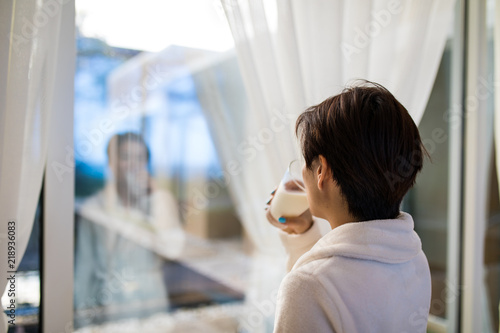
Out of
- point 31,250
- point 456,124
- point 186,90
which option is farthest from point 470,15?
point 31,250

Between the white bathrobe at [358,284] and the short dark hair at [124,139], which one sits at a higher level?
the short dark hair at [124,139]

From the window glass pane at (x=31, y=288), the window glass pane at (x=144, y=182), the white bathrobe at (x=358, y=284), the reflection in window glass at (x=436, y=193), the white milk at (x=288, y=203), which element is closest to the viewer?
the white bathrobe at (x=358, y=284)

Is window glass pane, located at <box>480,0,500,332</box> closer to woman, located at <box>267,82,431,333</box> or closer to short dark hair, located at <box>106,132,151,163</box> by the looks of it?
woman, located at <box>267,82,431,333</box>

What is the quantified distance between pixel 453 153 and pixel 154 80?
1.51 metres

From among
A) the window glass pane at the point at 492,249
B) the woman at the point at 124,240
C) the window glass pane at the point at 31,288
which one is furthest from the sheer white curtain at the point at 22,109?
the window glass pane at the point at 492,249

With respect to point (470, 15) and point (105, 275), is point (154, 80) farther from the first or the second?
point (470, 15)

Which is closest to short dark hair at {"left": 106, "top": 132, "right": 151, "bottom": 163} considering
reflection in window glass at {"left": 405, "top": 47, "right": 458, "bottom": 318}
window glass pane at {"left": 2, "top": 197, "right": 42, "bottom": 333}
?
window glass pane at {"left": 2, "top": 197, "right": 42, "bottom": 333}

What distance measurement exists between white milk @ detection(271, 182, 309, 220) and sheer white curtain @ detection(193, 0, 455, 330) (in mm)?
328

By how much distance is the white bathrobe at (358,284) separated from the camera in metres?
0.70

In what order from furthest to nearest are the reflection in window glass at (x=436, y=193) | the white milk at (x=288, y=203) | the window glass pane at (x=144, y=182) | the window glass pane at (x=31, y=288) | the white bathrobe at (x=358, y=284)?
the reflection in window glass at (x=436, y=193)
the window glass pane at (x=144, y=182)
the window glass pane at (x=31, y=288)
the white milk at (x=288, y=203)
the white bathrobe at (x=358, y=284)

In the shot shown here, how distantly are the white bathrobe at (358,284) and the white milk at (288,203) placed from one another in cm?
19

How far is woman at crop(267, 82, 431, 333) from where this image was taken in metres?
0.71

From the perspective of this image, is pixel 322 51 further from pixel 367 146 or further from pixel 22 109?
pixel 22 109

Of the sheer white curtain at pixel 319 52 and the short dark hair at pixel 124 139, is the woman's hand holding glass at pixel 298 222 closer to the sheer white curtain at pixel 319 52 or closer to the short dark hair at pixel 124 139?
the sheer white curtain at pixel 319 52
